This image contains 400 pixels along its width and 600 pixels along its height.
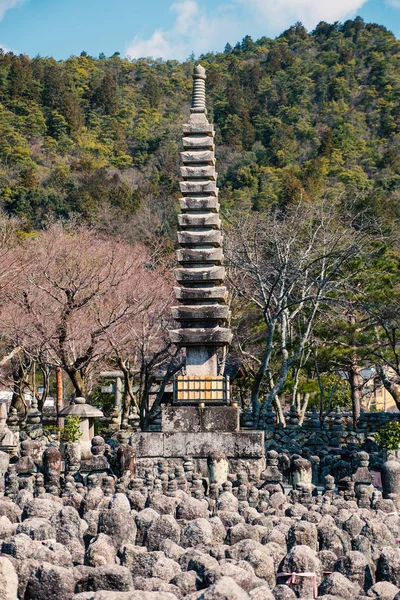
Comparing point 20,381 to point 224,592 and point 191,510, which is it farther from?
point 224,592

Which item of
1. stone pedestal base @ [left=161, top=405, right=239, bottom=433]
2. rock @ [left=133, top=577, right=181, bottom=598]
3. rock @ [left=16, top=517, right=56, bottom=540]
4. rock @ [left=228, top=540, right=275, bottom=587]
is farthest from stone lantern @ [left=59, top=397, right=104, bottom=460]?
rock @ [left=133, top=577, right=181, bottom=598]

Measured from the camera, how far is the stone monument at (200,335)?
20.4 metres

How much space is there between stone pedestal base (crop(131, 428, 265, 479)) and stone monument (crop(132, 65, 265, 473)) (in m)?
0.02

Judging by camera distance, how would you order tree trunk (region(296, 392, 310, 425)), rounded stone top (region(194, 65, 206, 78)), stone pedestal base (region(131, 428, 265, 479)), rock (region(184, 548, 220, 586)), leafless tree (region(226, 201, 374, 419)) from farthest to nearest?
tree trunk (region(296, 392, 310, 425)) → leafless tree (region(226, 201, 374, 419)) → rounded stone top (region(194, 65, 206, 78)) → stone pedestal base (region(131, 428, 265, 479)) → rock (region(184, 548, 220, 586))

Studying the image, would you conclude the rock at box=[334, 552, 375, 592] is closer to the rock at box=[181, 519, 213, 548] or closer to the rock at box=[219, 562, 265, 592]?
the rock at box=[219, 562, 265, 592]

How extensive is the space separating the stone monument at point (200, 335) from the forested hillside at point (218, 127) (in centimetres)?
2691

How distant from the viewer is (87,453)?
74.9ft

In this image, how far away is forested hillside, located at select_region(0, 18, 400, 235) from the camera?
64062mm

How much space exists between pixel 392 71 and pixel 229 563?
89.5 metres

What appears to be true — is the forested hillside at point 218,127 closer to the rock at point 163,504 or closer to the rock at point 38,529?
the rock at point 163,504

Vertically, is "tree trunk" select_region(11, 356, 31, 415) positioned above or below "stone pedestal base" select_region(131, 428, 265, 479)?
above

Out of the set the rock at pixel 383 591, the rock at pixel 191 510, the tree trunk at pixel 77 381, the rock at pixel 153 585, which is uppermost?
the tree trunk at pixel 77 381

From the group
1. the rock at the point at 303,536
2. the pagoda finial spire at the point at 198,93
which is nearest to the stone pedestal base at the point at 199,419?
the pagoda finial spire at the point at 198,93

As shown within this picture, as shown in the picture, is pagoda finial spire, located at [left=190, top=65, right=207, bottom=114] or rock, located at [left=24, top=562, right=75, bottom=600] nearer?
rock, located at [left=24, top=562, right=75, bottom=600]
